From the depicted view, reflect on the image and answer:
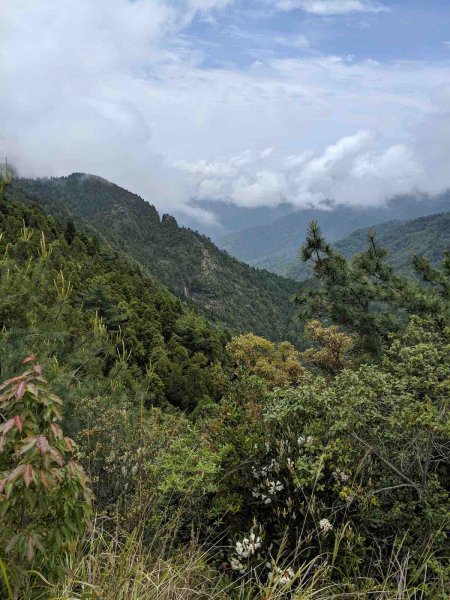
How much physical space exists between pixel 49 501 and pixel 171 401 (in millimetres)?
20220

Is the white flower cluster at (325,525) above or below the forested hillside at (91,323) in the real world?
→ below

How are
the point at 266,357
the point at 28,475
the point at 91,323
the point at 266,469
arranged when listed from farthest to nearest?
the point at 266,357 < the point at 91,323 < the point at 266,469 < the point at 28,475

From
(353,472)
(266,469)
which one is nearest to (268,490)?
(266,469)

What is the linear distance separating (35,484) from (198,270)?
142087 mm

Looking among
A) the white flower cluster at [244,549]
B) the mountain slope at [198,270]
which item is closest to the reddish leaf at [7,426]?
the white flower cluster at [244,549]

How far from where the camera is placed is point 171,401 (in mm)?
22219

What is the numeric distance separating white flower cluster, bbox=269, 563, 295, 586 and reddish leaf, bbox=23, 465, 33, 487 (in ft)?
5.66

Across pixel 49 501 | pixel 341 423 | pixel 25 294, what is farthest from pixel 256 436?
pixel 25 294

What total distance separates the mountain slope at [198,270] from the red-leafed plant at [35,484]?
10203 centimetres

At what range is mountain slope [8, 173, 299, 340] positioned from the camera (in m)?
117

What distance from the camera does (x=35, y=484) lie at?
2225 mm

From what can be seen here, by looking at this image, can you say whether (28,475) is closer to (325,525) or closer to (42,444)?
(42,444)

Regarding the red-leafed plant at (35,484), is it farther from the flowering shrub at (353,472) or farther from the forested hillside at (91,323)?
the forested hillside at (91,323)

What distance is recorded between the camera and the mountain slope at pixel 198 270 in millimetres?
117188
